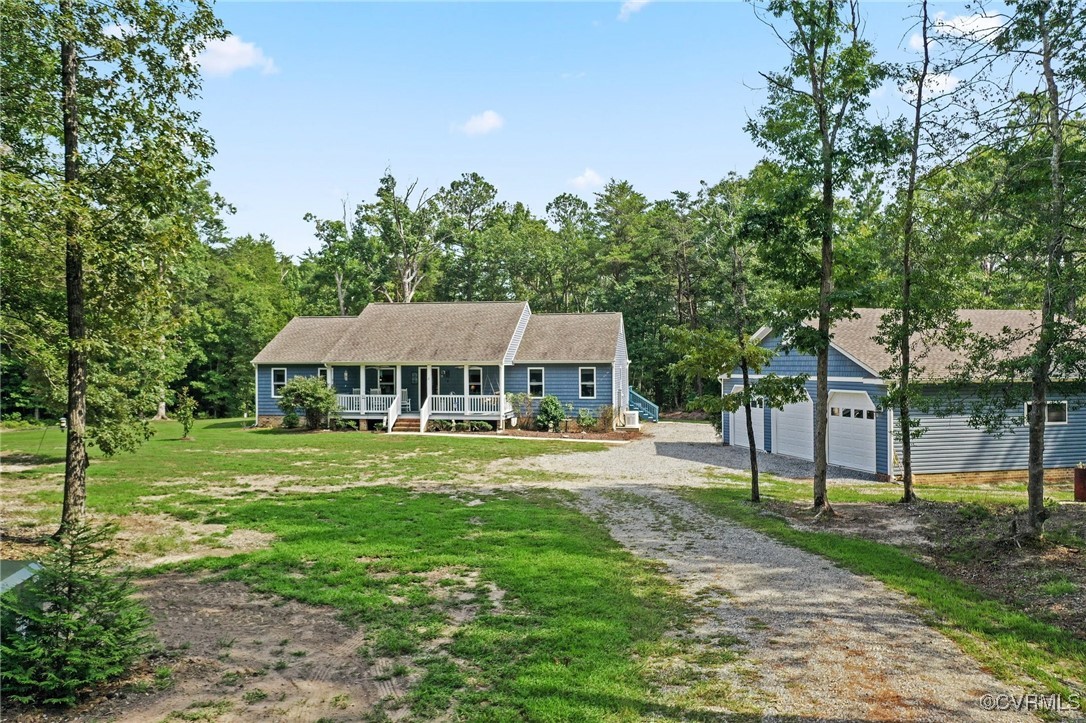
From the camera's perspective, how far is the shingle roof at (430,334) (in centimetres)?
2939

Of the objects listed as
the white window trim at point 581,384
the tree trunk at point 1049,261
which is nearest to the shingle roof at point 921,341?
the tree trunk at point 1049,261

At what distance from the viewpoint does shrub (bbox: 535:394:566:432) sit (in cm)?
→ 2820

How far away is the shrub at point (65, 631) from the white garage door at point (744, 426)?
63.8ft

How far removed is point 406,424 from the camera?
28516 millimetres

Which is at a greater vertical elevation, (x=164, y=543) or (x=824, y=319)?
(x=824, y=319)

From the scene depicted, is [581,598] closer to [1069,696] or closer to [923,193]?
[1069,696]

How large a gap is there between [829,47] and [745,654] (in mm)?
10054

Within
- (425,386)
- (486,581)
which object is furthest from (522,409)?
(486,581)

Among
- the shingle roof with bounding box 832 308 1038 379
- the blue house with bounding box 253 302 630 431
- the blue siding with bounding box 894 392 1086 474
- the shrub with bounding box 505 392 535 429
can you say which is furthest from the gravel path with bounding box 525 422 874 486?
the blue house with bounding box 253 302 630 431

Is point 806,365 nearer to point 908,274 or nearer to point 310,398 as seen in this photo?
point 908,274

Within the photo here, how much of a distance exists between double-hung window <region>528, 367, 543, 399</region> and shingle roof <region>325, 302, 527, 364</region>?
1.69 m

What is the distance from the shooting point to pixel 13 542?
930 cm

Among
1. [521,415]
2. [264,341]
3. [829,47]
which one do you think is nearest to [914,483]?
[829,47]

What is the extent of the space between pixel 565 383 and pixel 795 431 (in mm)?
11057
